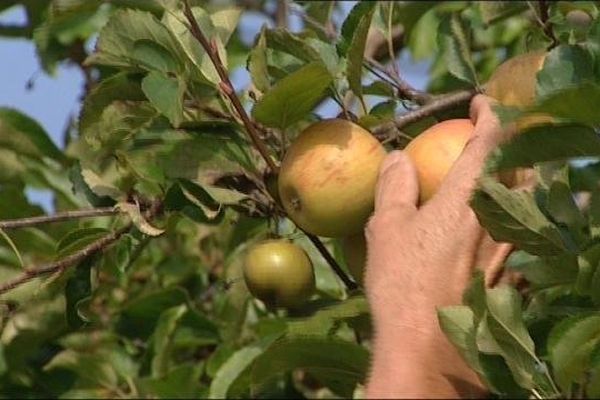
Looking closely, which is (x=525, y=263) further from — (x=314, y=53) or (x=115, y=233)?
(x=115, y=233)

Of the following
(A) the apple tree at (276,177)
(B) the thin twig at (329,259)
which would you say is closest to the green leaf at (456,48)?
(A) the apple tree at (276,177)

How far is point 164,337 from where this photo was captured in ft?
7.52

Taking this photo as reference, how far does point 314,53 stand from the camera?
1.53 metres

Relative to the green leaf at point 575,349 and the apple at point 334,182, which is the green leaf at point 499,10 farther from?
the green leaf at point 575,349

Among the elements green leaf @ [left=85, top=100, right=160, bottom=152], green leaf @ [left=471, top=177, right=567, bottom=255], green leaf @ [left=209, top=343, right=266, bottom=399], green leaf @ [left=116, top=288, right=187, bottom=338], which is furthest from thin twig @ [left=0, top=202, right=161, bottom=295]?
green leaf @ [left=116, top=288, right=187, bottom=338]

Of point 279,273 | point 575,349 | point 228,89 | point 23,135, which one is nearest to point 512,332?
point 575,349

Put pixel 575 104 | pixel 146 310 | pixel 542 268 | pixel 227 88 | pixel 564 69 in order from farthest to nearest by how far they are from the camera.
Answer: pixel 146 310 < pixel 227 88 < pixel 542 268 < pixel 564 69 < pixel 575 104

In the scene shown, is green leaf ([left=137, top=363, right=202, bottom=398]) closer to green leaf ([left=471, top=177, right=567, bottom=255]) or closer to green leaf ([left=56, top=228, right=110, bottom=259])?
green leaf ([left=56, top=228, right=110, bottom=259])

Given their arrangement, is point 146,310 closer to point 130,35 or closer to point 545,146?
point 130,35

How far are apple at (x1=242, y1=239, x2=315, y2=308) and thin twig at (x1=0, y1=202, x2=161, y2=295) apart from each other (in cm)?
13

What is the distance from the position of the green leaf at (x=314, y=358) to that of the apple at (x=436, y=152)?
21 cm

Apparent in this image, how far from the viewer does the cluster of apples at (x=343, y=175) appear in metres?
1.36

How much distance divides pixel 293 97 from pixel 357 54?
0.09 metres

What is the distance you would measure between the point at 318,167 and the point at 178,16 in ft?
0.73
